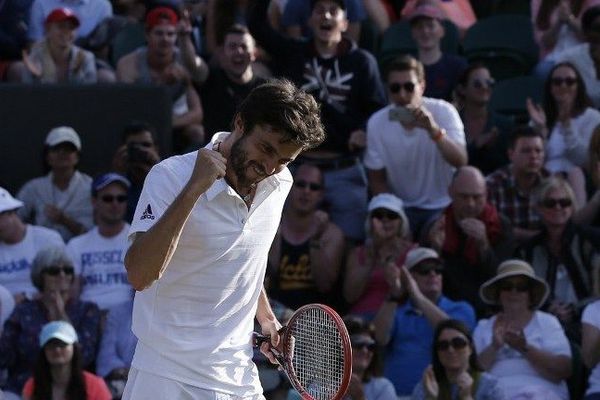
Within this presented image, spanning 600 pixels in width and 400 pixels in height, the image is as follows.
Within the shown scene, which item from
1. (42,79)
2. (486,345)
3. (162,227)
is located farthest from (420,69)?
(162,227)

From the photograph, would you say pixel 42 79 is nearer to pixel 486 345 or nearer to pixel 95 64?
pixel 95 64

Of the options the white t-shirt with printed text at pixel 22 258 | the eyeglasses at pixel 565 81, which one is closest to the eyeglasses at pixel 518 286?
the eyeglasses at pixel 565 81

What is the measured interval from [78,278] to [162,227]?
4.98 metres

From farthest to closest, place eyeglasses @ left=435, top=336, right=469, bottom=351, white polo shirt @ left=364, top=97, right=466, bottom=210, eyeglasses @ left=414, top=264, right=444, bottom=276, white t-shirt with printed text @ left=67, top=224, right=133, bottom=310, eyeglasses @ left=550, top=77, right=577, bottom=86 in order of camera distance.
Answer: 1. eyeglasses @ left=550, top=77, right=577, bottom=86
2. white polo shirt @ left=364, top=97, right=466, bottom=210
3. white t-shirt with printed text @ left=67, top=224, right=133, bottom=310
4. eyeglasses @ left=414, top=264, right=444, bottom=276
5. eyeglasses @ left=435, top=336, right=469, bottom=351

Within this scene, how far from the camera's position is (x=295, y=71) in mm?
10852

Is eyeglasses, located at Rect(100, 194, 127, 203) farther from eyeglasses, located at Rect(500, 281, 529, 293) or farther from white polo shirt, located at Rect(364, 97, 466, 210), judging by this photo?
eyeglasses, located at Rect(500, 281, 529, 293)

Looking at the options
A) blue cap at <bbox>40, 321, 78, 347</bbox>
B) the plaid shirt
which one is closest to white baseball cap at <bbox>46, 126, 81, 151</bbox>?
blue cap at <bbox>40, 321, 78, 347</bbox>

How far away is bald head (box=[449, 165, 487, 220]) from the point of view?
377 inches

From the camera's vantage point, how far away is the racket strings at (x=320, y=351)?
18.4 feet

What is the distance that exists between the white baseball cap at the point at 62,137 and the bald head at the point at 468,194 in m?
2.69

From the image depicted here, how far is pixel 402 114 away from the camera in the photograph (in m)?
10.1

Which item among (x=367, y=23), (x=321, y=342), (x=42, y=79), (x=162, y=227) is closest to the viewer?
(x=162, y=227)

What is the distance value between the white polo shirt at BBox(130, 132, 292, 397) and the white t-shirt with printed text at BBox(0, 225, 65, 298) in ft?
15.4

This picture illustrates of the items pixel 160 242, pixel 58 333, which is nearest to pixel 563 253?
pixel 58 333
